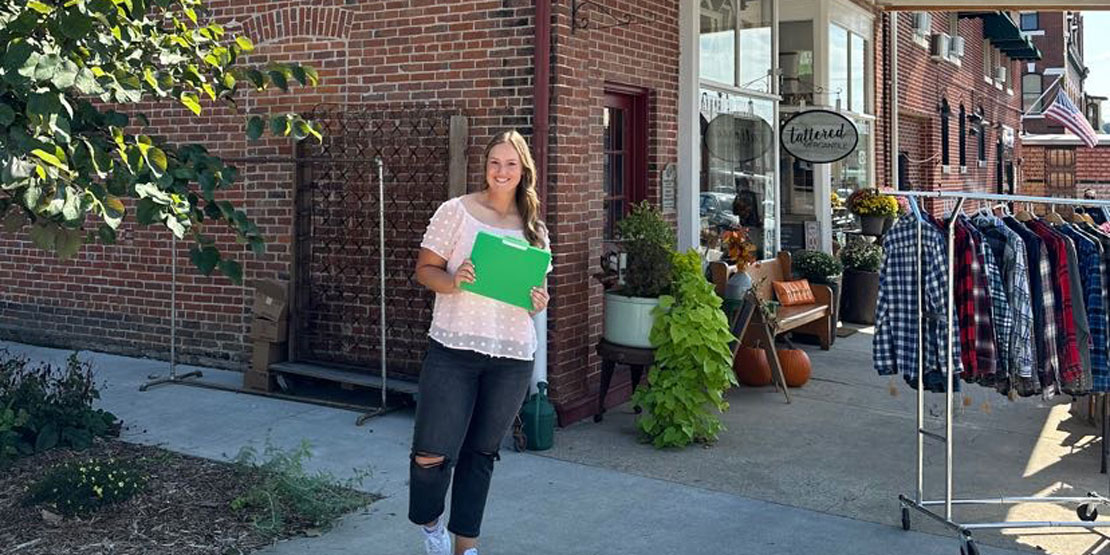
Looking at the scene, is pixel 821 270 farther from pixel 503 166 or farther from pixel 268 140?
pixel 503 166

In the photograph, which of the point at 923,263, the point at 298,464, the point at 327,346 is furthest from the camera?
the point at 327,346

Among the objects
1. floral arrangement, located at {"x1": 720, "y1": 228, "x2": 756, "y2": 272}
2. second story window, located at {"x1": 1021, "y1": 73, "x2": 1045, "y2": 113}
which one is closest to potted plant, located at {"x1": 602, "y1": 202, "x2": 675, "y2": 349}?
floral arrangement, located at {"x1": 720, "y1": 228, "x2": 756, "y2": 272}

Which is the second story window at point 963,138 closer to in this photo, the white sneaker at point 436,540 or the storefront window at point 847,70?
the storefront window at point 847,70

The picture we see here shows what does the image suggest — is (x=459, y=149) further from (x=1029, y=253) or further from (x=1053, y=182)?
(x=1053, y=182)

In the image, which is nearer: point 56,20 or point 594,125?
point 56,20

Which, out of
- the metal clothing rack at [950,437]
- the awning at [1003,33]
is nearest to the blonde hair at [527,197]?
the metal clothing rack at [950,437]

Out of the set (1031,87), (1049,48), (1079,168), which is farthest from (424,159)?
(1049,48)

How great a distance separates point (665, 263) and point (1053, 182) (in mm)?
24154

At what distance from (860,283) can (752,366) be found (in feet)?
13.1

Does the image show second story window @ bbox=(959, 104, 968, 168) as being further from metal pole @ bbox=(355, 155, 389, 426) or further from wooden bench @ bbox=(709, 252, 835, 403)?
metal pole @ bbox=(355, 155, 389, 426)

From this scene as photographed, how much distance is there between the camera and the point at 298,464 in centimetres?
546

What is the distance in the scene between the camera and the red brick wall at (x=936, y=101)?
1547 cm

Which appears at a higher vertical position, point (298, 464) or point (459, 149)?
point (459, 149)

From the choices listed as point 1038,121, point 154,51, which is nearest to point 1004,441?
point 154,51
